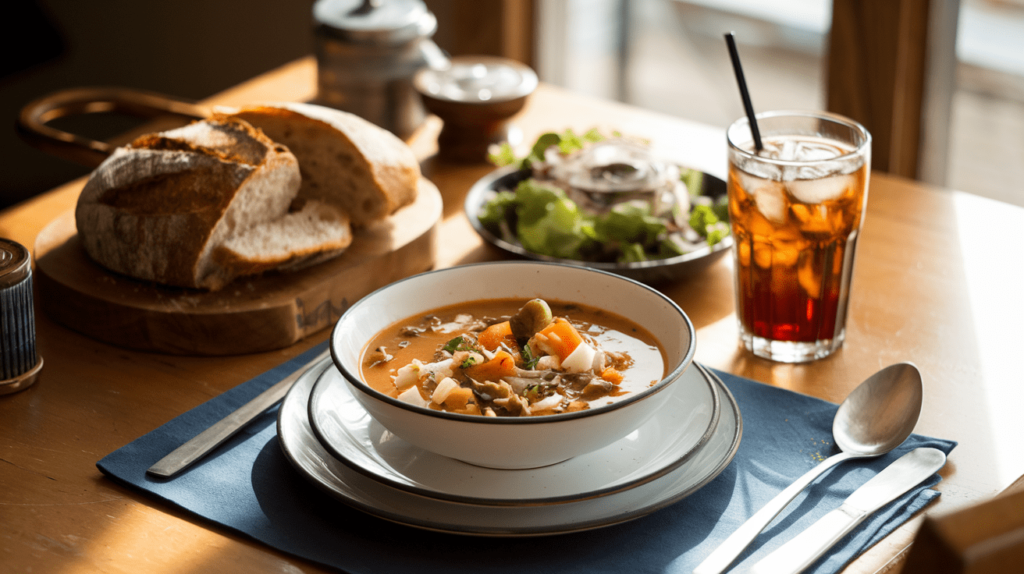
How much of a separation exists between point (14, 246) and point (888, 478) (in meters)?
1.23

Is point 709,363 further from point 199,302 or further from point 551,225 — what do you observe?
point 199,302

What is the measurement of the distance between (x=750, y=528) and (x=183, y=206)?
1.02m

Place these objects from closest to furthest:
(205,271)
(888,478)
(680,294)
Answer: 1. (888,478)
2. (205,271)
3. (680,294)

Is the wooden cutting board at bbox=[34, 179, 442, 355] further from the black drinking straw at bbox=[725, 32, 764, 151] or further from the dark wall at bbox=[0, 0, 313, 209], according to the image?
the dark wall at bbox=[0, 0, 313, 209]

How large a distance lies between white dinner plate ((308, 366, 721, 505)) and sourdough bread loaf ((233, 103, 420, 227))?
0.60 metres

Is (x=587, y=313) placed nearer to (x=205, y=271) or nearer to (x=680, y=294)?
(x=680, y=294)

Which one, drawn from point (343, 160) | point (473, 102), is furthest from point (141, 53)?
point (343, 160)

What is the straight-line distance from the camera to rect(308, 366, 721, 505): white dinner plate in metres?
1.08

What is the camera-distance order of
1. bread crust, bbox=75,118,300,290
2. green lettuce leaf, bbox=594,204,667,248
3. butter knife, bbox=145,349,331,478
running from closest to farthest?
1. butter knife, bbox=145,349,331,478
2. bread crust, bbox=75,118,300,290
3. green lettuce leaf, bbox=594,204,667,248

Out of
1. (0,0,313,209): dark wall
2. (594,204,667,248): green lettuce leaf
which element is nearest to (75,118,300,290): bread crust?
(594,204,667,248): green lettuce leaf

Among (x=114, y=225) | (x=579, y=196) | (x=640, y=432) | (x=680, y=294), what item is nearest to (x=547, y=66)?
(x=579, y=196)

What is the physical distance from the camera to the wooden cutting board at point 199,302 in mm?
1523

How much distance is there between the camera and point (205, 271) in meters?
1.58

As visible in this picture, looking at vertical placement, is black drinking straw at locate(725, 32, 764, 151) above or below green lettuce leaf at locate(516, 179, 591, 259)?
above
